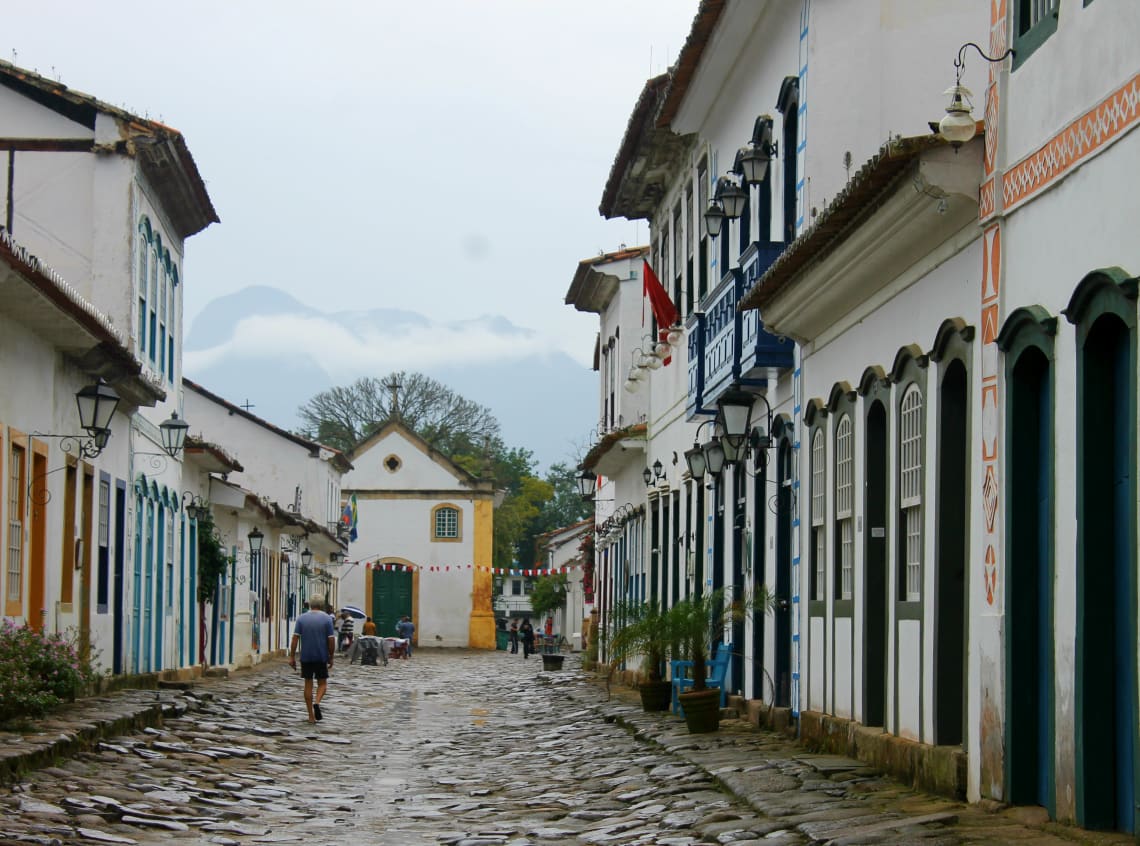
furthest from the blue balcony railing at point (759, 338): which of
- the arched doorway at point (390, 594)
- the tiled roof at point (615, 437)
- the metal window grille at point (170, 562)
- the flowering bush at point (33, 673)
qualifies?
the arched doorway at point (390, 594)

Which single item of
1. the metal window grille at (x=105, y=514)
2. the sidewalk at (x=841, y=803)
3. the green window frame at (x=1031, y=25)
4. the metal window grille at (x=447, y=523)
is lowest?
the sidewalk at (x=841, y=803)

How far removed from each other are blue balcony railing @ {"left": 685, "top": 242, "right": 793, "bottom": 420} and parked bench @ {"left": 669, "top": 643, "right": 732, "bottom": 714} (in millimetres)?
2780

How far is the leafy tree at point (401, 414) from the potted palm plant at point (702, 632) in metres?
64.3

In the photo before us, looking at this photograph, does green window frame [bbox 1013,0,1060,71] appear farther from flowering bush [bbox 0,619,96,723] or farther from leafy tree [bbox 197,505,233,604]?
leafy tree [bbox 197,505,233,604]

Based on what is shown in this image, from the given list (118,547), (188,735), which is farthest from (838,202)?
(118,547)

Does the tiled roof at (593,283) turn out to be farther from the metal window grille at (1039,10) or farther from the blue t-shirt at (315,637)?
the metal window grille at (1039,10)

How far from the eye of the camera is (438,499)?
71.1 m

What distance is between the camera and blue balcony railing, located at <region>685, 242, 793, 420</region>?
57.9 ft

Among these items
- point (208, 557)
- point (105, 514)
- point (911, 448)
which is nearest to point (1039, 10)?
point (911, 448)

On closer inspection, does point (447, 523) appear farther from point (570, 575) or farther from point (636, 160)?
point (636, 160)

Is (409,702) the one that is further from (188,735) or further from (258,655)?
(258,655)

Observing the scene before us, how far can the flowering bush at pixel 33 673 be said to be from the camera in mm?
14383

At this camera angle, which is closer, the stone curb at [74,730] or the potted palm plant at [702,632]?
the stone curb at [74,730]

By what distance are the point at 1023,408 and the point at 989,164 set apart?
4.92ft
